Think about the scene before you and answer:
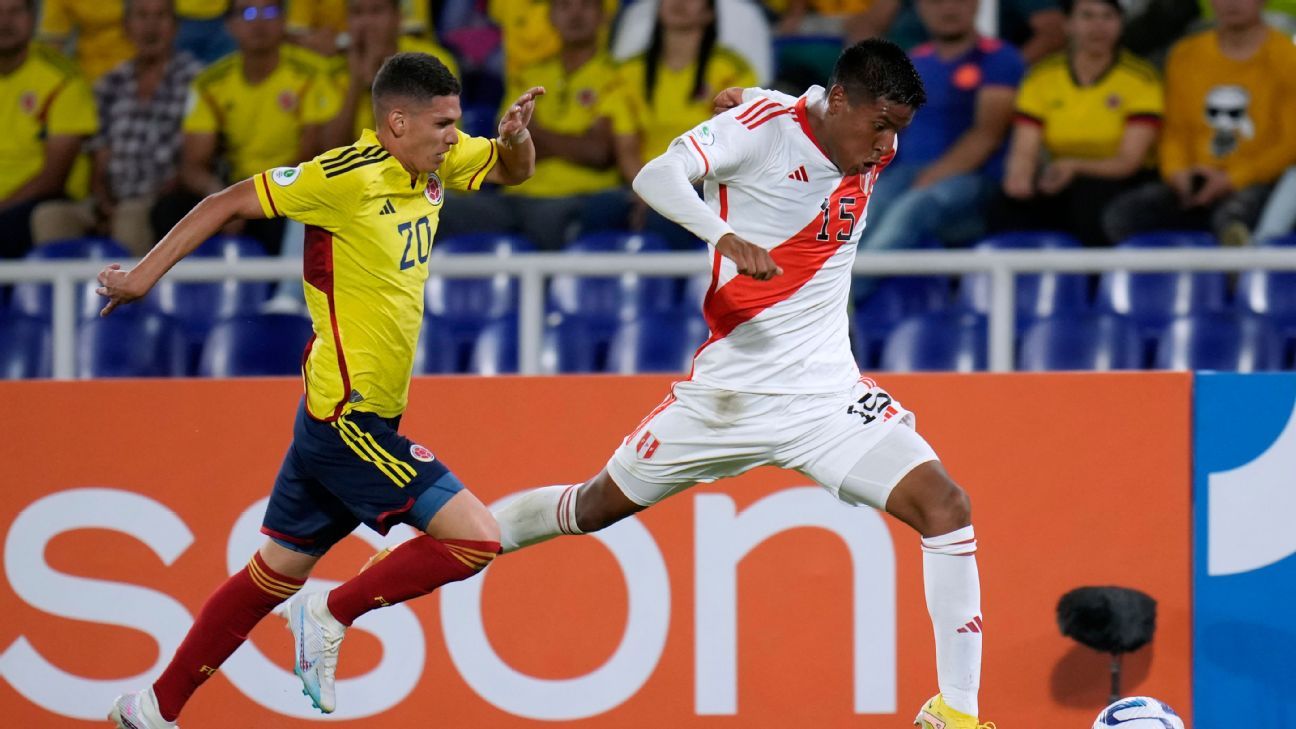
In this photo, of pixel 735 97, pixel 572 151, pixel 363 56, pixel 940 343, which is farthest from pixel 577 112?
pixel 735 97

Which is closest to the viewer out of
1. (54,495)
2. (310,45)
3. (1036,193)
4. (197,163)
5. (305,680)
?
(305,680)

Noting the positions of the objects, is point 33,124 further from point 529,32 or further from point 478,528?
point 478,528

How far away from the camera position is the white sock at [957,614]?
5184mm

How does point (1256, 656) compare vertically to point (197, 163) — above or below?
below

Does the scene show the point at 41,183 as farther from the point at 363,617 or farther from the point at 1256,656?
the point at 1256,656

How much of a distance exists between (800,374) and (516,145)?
1.14 metres

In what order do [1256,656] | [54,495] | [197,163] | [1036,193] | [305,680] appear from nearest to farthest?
[305,680], [1256,656], [54,495], [1036,193], [197,163]


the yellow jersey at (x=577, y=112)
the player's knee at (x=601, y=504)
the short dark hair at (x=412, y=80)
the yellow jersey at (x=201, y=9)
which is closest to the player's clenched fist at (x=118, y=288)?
the short dark hair at (x=412, y=80)

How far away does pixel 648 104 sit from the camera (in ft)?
29.7

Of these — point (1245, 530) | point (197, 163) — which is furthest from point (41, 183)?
point (1245, 530)

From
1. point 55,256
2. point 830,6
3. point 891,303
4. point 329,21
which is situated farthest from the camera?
point 329,21

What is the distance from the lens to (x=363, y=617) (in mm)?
6395

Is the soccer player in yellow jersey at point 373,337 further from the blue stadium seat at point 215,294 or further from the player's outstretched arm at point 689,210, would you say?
the blue stadium seat at point 215,294

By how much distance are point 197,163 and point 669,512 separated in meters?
4.35
